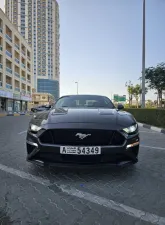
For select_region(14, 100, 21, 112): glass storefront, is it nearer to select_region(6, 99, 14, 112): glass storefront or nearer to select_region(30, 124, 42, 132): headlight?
select_region(6, 99, 14, 112): glass storefront

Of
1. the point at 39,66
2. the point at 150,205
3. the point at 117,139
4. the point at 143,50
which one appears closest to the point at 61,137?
the point at 117,139

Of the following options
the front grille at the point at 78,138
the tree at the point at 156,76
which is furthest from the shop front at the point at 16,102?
the front grille at the point at 78,138

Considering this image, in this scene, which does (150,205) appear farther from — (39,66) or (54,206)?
(39,66)

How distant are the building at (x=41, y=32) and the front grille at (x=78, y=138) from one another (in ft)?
389

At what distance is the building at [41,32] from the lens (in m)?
107

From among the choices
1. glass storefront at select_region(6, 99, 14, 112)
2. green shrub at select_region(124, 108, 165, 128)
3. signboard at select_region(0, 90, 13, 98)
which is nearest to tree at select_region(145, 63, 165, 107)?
green shrub at select_region(124, 108, 165, 128)

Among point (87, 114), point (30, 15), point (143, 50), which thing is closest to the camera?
point (87, 114)

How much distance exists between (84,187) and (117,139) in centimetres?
78

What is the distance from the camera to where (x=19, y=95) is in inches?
1335

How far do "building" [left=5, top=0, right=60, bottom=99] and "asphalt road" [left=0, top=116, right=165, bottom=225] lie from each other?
118460mm

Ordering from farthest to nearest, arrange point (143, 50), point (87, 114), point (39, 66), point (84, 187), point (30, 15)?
1. point (39, 66)
2. point (30, 15)
3. point (143, 50)
4. point (87, 114)
5. point (84, 187)

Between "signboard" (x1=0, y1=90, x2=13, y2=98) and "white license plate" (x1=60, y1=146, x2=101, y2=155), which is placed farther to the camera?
"signboard" (x1=0, y1=90, x2=13, y2=98)

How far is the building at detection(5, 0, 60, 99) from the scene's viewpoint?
107425 millimetres

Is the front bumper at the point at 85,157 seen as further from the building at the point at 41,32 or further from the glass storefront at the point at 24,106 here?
the building at the point at 41,32
